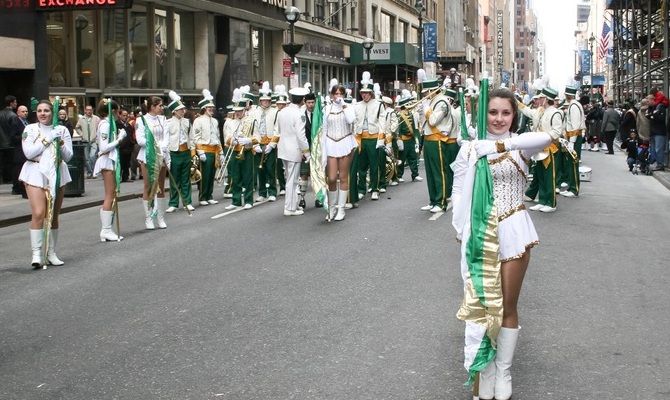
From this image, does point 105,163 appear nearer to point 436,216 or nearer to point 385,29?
point 436,216

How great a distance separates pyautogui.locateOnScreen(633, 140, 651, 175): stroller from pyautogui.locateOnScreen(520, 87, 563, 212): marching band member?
888 cm

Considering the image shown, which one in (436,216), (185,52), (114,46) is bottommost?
(436,216)

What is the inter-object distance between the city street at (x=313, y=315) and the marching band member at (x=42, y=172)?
369mm

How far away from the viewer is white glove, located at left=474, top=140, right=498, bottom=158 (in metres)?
4.99

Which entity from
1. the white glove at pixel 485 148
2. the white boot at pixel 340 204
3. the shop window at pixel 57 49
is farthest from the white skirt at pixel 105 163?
the shop window at pixel 57 49

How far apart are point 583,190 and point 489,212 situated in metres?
13.9

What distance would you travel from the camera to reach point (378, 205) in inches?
624

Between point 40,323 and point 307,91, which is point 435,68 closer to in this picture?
point 307,91

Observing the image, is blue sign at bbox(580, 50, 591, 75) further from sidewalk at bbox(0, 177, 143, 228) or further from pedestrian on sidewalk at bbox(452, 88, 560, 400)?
pedestrian on sidewalk at bbox(452, 88, 560, 400)

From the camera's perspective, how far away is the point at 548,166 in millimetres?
14406

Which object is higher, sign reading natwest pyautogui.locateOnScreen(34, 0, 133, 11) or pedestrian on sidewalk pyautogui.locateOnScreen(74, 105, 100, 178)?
sign reading natwest pyautogui.locateOnScreen(34, 0, 133, 11)

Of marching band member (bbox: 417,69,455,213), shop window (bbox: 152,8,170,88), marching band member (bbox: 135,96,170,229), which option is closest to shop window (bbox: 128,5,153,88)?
shop window (bbox: 152,8,170,88)

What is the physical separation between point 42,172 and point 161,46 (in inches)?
823

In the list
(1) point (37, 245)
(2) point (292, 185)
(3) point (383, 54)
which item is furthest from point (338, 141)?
(3) point (383, 54)
